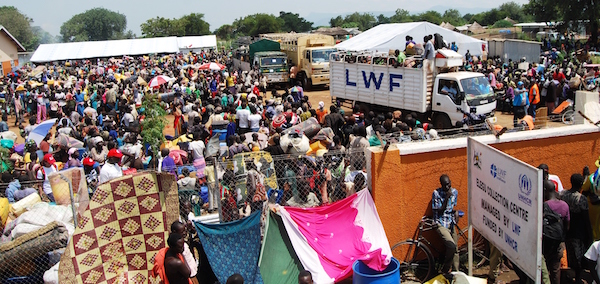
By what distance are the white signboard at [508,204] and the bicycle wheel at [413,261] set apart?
1.20 meters

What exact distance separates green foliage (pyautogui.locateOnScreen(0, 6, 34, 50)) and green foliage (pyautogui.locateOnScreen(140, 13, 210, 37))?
32.9 m

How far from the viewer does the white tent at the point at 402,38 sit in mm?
27897

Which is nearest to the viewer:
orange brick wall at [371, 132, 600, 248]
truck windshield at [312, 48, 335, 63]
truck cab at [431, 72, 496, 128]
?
orange brick wall at [371, 132, 600, 248]

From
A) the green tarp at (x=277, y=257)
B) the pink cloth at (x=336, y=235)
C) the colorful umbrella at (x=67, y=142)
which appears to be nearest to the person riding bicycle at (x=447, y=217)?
the pink cloth at (x=336, y=235)

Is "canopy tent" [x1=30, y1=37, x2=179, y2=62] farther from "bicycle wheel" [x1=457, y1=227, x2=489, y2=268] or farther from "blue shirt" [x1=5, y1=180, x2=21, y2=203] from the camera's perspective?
"bicycle wheel" [x1=457, y1=227, x2=489, y2=268]

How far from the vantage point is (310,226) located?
652 centimetres

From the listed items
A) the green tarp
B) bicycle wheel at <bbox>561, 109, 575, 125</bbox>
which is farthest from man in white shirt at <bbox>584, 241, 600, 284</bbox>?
bicycle wheel at <bbox>561, 109, 575, 125</bbox>

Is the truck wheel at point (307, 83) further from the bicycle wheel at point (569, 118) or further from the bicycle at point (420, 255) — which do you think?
the bicycle at point (420, 255)

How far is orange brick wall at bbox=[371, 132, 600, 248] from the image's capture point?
6914mm

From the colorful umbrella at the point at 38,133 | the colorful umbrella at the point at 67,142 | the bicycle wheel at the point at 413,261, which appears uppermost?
the colorful umbrella at the point at 38,133

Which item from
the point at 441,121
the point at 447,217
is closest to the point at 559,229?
the point at 447,217

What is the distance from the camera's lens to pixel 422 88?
564 inches

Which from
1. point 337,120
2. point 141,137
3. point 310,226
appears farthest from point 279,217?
point 141,137

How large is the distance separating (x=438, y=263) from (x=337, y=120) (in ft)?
20.7
